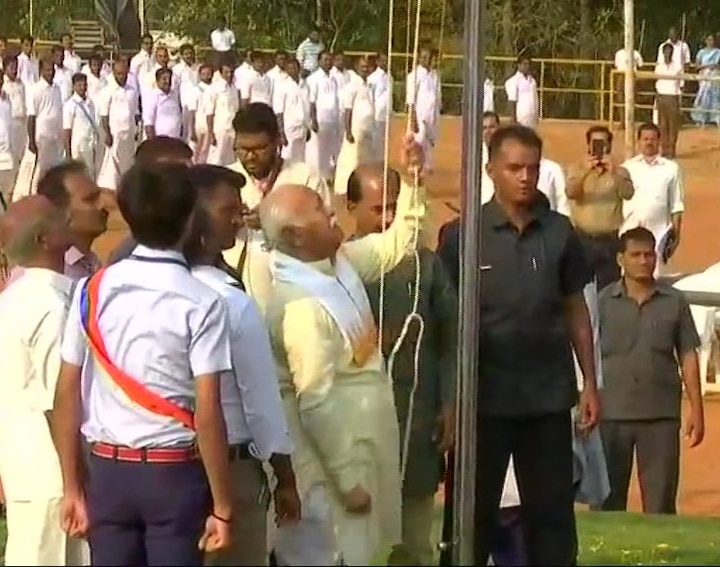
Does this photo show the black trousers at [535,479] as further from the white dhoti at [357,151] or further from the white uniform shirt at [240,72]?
the white uniform shirt at [240,72]

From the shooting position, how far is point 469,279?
16.9 ft

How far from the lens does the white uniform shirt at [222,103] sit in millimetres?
21625

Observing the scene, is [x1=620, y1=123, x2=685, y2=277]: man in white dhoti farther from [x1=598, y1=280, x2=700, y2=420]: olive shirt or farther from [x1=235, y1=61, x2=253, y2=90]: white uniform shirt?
[x1=235, y1=61, x2=253, y2=90]: white uniform shirt

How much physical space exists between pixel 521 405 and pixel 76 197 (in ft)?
4.69

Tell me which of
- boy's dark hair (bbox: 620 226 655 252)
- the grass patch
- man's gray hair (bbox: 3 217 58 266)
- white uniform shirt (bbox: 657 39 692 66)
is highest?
white uniform shirt (bbox: 657 39 692 66)

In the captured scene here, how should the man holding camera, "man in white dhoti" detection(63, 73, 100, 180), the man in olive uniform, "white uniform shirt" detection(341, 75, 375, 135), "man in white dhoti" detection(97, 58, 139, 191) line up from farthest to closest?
"white uniform shirt" detection(341, 75, 375, 135)
"man in white dhoti" detection(97, 58, 139, 191)
"man in white dhoti" detection(63, 73, 100, 180)
the man holding camera
the man in olive uniform

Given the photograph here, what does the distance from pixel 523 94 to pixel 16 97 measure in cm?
806

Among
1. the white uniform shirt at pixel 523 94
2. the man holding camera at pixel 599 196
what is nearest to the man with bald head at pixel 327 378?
the man holding camera at pixel 599 196

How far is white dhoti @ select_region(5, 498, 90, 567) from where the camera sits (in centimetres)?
492

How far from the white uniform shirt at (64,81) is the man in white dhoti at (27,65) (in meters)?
0.24

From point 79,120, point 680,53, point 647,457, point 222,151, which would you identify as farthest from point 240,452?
point 680,53

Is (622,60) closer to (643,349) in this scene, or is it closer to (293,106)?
(293,106)

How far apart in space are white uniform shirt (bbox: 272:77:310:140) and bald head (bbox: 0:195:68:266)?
57.0 ft

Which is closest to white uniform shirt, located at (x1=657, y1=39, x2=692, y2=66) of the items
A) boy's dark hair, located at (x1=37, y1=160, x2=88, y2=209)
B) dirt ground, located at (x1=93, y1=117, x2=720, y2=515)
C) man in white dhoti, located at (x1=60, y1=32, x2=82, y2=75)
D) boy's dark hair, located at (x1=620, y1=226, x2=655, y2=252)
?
dirt ground, located at (x1=93, y1=117, x2=720, y2=515)
